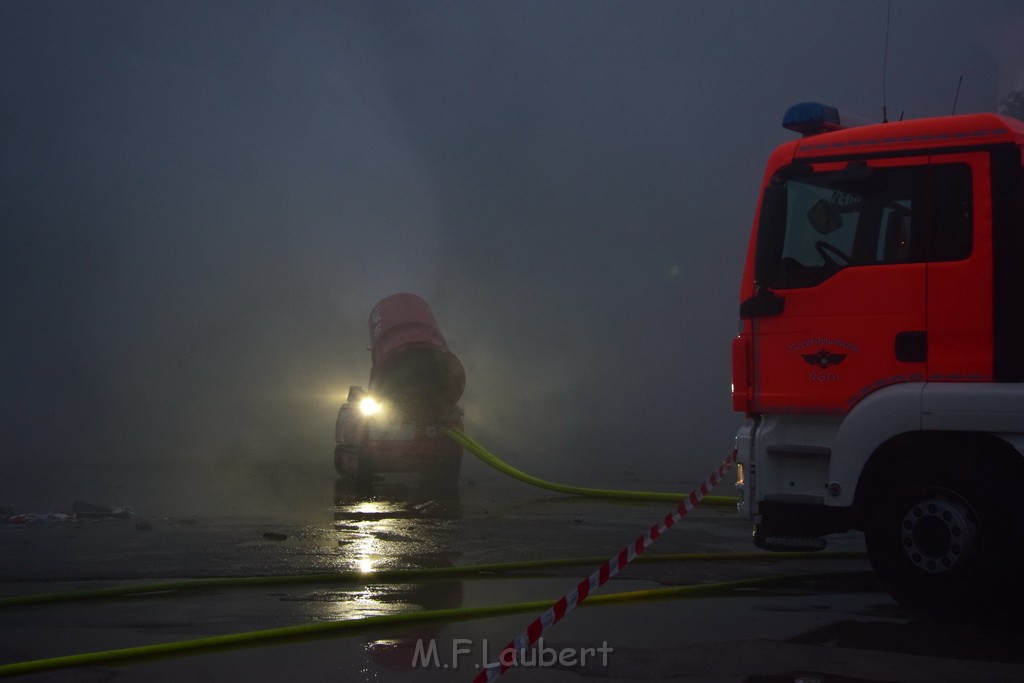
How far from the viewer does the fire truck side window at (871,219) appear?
19.1 ft

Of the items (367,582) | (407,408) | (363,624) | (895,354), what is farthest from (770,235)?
(407,408)

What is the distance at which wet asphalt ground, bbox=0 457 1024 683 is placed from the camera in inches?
188

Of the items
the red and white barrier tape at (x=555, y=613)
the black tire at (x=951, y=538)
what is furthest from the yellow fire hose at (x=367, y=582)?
the black tire at (x=951, y=538)

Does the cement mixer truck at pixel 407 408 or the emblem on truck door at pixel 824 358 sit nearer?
the emblem on truck door at pixel 824 358

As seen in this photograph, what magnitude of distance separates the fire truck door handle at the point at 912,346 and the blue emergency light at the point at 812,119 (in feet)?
5.58

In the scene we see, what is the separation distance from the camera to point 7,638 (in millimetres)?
5469

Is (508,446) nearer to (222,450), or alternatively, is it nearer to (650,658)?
(222,450)

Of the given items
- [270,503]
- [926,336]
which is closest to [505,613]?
[926,336]

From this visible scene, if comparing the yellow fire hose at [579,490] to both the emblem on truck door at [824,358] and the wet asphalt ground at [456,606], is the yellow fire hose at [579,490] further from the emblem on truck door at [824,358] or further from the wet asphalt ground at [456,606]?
the emblem on truck door at [824,358]

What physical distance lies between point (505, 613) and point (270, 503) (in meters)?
7.85

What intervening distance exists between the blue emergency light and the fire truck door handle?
1.70m

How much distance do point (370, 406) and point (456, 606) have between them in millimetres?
8765

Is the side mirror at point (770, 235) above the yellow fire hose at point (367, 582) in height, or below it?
above

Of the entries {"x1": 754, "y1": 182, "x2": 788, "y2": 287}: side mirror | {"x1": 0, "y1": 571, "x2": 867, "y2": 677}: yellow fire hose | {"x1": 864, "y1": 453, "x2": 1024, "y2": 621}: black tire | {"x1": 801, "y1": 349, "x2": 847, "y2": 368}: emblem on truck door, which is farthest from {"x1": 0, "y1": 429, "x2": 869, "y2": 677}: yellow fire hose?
{"x1": 754, "y1": 182, "x2": 788, "y2": 287}: side mirror
